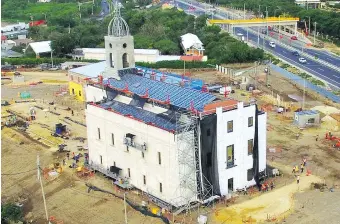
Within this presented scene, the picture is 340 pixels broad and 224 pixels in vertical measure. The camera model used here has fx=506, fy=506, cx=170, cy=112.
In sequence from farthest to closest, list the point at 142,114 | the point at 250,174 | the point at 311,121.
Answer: the point at 311,121 < the point at 142,114 < the point at 250,174

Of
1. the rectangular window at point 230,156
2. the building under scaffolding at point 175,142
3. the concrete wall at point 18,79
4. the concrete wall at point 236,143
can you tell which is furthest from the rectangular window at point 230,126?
the concrete wall at point 18,79

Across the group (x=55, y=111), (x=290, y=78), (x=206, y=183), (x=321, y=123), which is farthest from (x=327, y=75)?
(x=206, y=183)

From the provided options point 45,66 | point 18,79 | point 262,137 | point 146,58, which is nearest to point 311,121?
point 262,137

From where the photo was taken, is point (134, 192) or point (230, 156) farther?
point (134, 192)

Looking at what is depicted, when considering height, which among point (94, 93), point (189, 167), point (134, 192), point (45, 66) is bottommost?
point (134, 192)

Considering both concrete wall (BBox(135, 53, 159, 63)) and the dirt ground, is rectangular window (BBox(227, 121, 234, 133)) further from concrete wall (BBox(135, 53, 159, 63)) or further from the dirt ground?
concrete wall (BBox(135, 53, 159, 63))

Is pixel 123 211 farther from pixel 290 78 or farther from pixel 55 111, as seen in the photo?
pixel 290 78

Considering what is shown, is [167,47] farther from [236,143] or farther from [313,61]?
[236,143]

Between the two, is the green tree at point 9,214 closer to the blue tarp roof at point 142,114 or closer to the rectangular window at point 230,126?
the blue tarp roof at point 142,114
